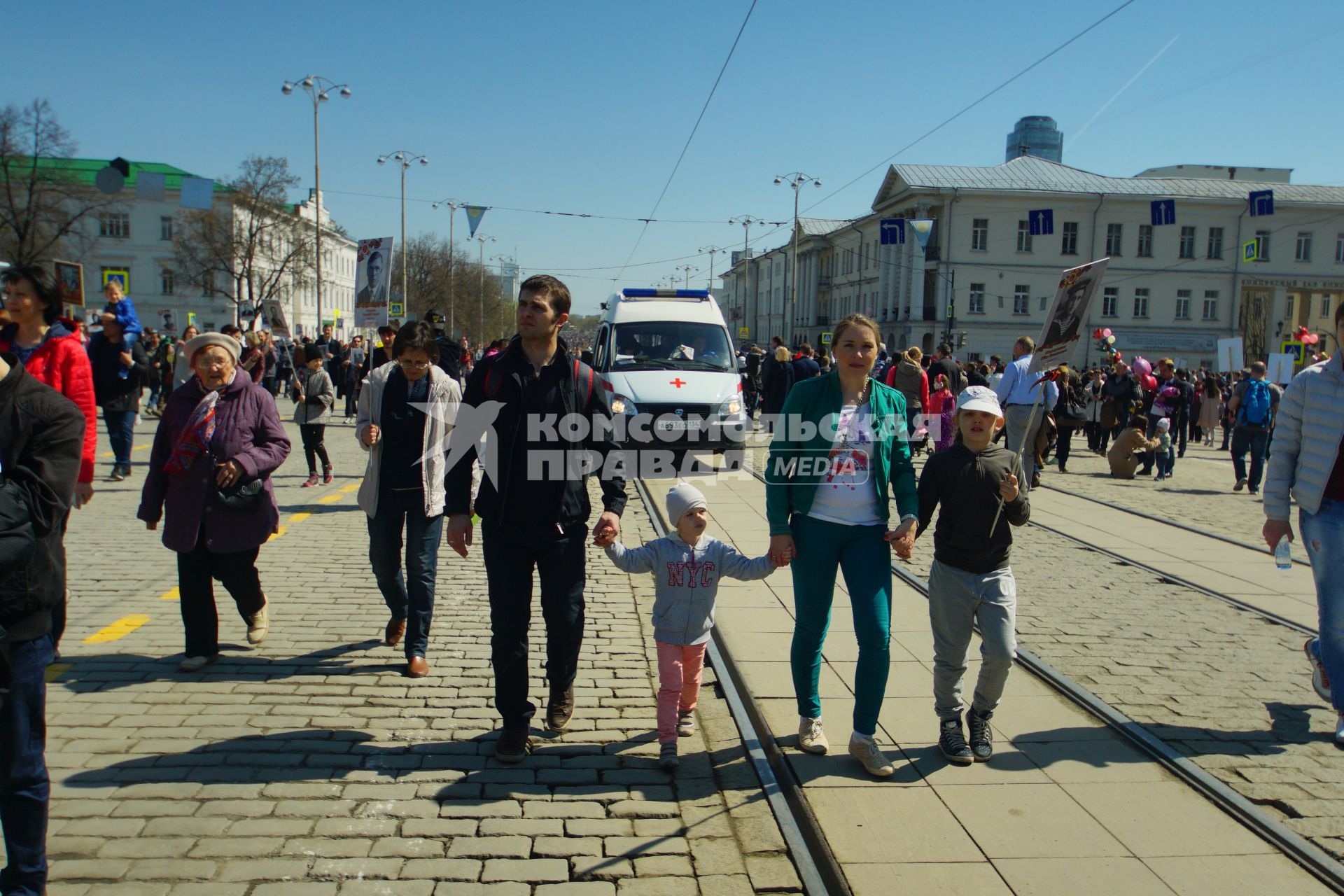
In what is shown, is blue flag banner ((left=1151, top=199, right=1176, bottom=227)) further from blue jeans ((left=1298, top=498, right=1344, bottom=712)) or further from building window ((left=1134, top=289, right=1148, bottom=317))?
blue jeans ((left=1298, top=498, right=1344, bottom=712))

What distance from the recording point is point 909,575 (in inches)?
316

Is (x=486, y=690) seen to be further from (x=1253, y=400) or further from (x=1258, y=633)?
(x=1253, y=400)

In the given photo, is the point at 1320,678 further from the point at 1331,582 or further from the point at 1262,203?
the point at 1262,203

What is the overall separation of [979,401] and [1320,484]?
1.65m

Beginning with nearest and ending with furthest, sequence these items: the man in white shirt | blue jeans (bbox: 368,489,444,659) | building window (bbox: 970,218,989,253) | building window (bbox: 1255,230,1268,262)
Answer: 1. blue jeans (bbox: 368,489,444,659)
2. the man in white shirt
3. building window (bbox: 1255,230,1268,262)
4. building window (bbox: 970,218,989,253)

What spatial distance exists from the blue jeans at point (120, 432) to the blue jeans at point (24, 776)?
417 inches

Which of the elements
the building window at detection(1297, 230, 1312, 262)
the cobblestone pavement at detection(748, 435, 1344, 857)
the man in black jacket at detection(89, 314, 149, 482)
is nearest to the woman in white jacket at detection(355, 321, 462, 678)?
Result: the cobblestone pavement at detection(748, 435, 1344, 857)

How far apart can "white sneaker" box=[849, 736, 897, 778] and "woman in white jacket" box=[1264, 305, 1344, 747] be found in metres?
2.17

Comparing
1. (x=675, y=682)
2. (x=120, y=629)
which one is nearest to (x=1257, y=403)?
(x=675, y=682)

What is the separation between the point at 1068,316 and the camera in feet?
17.7

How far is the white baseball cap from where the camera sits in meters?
4.40

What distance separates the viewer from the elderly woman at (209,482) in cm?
536

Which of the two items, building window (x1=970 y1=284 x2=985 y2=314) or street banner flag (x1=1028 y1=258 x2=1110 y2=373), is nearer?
street banner flag (x1=1028 y1=258 x2=1110 y2=373)

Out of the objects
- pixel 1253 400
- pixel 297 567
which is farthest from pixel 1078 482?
pixel 297 567
